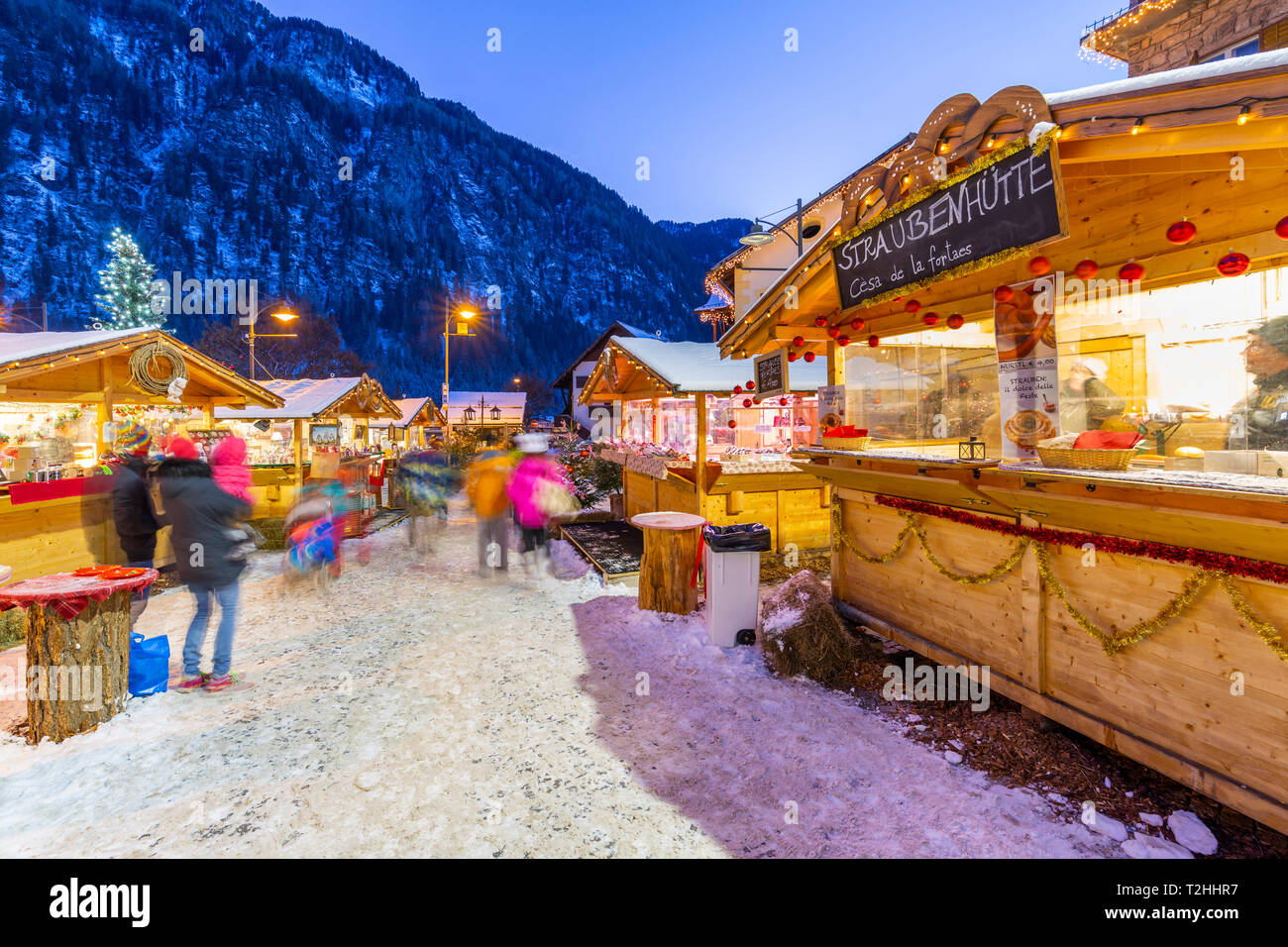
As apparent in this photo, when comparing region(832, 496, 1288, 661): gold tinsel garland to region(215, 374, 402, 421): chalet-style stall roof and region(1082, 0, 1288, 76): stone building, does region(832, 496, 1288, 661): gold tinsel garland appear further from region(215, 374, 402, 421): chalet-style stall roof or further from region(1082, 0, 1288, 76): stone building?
region(215, 374, 402, 421): chalet-style stall roof

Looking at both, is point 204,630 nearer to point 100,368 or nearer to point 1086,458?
point 1086,458

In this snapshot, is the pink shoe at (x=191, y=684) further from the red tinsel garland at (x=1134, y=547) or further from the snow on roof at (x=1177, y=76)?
the snow on roof at (x=1177, y=76)

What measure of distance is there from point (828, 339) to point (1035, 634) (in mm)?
4086

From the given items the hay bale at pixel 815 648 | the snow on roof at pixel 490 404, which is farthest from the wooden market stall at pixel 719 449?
the snow on roof at pixel 490 404

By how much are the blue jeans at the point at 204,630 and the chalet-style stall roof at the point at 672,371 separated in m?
6.90

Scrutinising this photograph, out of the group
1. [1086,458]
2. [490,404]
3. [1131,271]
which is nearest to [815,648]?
[1086,458]

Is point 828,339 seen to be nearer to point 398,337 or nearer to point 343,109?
point 398,337

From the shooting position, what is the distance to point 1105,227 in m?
4.17

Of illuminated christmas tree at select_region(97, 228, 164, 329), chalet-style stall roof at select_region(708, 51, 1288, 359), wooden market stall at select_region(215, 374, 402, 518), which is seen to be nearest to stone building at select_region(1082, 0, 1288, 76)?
chalet-style stall roof at select_region(708, 51, 1288, 359)

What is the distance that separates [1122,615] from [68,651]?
724 centimetres

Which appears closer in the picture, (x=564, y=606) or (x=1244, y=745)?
(x=1244, y=745)

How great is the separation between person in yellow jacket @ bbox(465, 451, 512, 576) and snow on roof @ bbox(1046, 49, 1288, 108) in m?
7.64

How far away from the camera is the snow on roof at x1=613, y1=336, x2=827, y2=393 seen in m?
10.0

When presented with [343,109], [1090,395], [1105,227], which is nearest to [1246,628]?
[1105,227]
